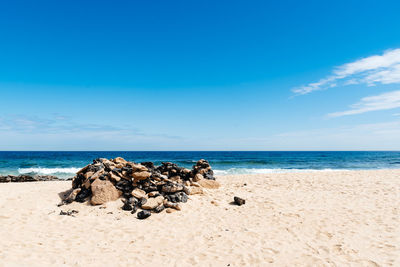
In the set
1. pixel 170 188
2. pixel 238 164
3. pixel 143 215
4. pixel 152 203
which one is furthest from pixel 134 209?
pixel 238 164

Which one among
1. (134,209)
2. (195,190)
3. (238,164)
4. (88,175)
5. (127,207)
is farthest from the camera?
(238,164)

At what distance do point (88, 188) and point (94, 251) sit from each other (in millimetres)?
5882

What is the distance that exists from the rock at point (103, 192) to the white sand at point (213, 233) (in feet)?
1.43

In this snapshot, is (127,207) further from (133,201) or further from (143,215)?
(143,215)

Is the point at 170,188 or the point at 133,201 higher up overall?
the point at 170,188

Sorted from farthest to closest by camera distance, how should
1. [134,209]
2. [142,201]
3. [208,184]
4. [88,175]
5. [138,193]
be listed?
[208,184]
[88,175]
[138,193]
[142,201]
[134,209]

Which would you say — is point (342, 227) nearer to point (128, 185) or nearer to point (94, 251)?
point (94, 251)

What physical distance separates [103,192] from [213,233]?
247 inches

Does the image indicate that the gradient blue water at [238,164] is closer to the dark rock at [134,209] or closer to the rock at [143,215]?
the dark rock at [134,209]

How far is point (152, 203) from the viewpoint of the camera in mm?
10523

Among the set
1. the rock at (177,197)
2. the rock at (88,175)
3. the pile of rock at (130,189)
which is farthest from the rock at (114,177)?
the rock at (177,197)

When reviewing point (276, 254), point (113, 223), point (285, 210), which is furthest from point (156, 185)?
point (276, 254)

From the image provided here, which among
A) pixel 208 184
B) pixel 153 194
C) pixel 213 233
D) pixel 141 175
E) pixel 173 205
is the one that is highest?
pixel 141 175

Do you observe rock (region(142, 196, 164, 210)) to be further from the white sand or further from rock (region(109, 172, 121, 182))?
rock (region(109, 172, 121, 182))
